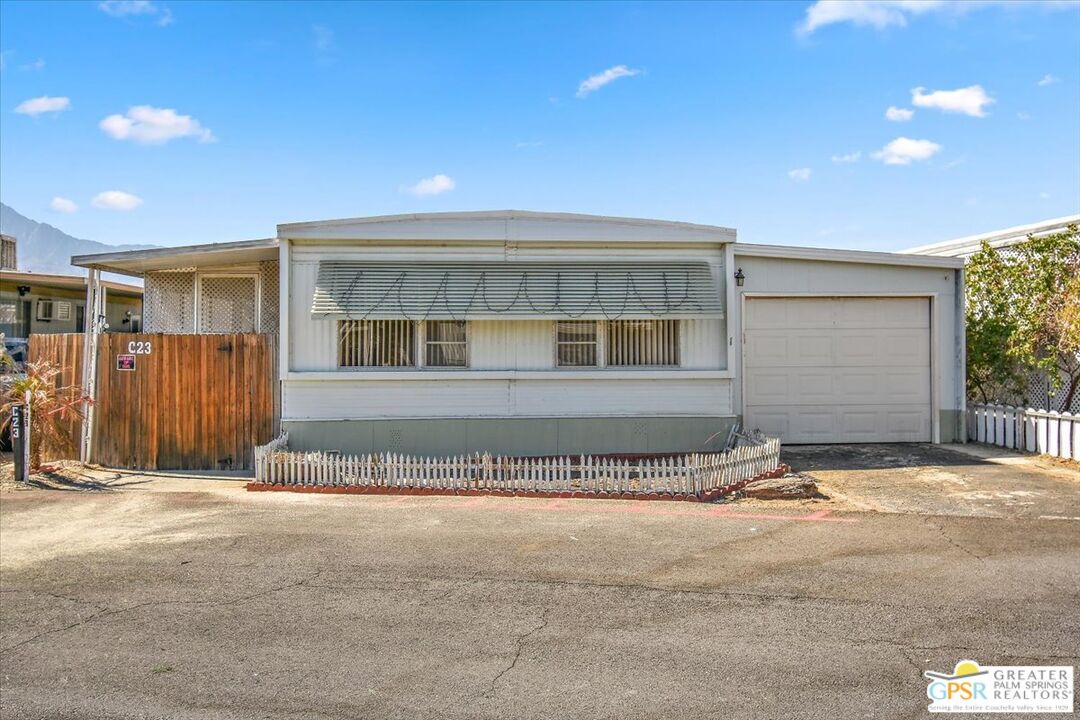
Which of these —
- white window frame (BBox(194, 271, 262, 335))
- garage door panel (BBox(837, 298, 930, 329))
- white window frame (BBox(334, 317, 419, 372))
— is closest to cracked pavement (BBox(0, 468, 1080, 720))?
white window frame (BBox(334, 317, 419, 372))

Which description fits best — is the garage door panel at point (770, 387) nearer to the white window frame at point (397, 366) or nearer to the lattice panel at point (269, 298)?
the white window frame at point (397, 366)

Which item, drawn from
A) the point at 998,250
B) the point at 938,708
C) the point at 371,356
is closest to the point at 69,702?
the point at 938,708

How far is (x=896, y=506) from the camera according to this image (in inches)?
338

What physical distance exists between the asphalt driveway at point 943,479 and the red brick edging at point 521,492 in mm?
1229

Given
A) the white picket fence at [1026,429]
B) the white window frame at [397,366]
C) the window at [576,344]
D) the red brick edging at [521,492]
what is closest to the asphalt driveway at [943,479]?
the white picket fence at [1026,429]

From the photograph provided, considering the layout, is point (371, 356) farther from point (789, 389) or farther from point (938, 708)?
point (938, 708)

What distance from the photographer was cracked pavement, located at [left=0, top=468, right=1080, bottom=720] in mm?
4145

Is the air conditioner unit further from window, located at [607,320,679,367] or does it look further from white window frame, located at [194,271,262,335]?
window, located at [607,320,679,367]

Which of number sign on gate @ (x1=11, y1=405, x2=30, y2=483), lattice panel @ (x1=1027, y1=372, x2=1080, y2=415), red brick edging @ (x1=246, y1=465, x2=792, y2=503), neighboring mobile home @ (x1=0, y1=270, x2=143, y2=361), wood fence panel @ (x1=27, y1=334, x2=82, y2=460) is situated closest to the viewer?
red brick edging @ (x1=246, y1=465, x2=792, y2=503)

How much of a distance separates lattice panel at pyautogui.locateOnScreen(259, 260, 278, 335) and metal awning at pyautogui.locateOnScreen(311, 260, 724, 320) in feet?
8.99

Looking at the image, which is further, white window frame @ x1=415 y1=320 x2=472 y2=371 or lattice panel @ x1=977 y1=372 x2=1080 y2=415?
lattice panel @ x1=977 y1=372 x2=1080 y2=415

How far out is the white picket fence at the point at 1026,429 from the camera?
37.2 feet

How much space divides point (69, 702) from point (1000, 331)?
554 inches

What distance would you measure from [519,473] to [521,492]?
0.90ft
